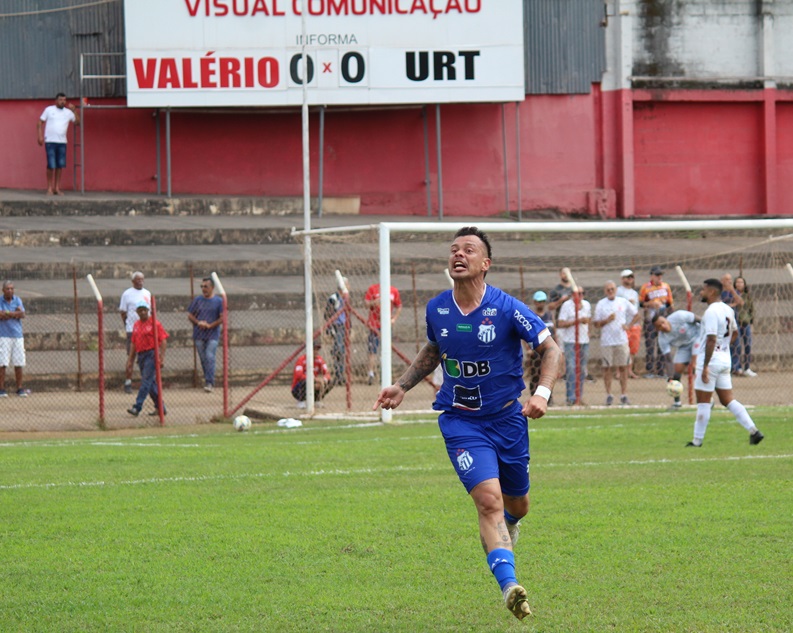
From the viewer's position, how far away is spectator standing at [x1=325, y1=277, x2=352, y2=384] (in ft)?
62.3

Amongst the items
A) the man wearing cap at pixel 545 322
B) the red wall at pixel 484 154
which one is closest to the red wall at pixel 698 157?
the red wall at pixel 484 154

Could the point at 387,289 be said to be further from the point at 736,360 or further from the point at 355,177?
the point at 355,177

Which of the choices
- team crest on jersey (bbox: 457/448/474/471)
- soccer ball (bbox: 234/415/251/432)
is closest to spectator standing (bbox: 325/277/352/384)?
soccer ball (bbox: 234/415/251/432)

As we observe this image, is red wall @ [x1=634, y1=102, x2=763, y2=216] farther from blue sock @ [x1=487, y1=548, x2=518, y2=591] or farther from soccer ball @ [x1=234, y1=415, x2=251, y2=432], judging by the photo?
blue sock @ [x1=487, y1=548, x2=518, y2=591]

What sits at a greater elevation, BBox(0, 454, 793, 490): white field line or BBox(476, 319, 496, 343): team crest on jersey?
BBox(476, 319, 496, 343): team crest on jersey

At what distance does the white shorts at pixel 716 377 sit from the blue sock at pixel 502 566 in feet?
26.1

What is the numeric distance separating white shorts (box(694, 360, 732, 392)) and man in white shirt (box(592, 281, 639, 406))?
551cm

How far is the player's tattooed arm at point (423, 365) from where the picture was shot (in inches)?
284

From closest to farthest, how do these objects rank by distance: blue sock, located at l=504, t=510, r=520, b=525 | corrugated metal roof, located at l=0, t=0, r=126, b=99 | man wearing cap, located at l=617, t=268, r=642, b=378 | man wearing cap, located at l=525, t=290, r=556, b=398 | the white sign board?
blue sock, located at l=504, t=510, r=520, b=525, man wearing cap, located at l=525, t=290, r=556, b=398, man wearing cap, located at l=617, t=268, r=642, b=378, the white sign board, corrugated metal roof, located at l=0, t=0, r=126, b=99

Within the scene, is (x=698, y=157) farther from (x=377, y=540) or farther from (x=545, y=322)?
(x=377, y=540)

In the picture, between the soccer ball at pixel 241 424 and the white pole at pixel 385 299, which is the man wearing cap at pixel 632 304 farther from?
the soccer ball at pixel 241 424

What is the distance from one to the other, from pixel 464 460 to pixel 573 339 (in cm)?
1362

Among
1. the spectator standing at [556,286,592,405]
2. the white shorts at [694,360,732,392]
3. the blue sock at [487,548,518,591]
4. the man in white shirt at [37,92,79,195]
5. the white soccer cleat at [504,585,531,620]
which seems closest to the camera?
the white soccer cleat at [504,585,531,620]

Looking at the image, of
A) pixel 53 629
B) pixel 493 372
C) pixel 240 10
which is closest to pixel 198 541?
pixel 53 629
